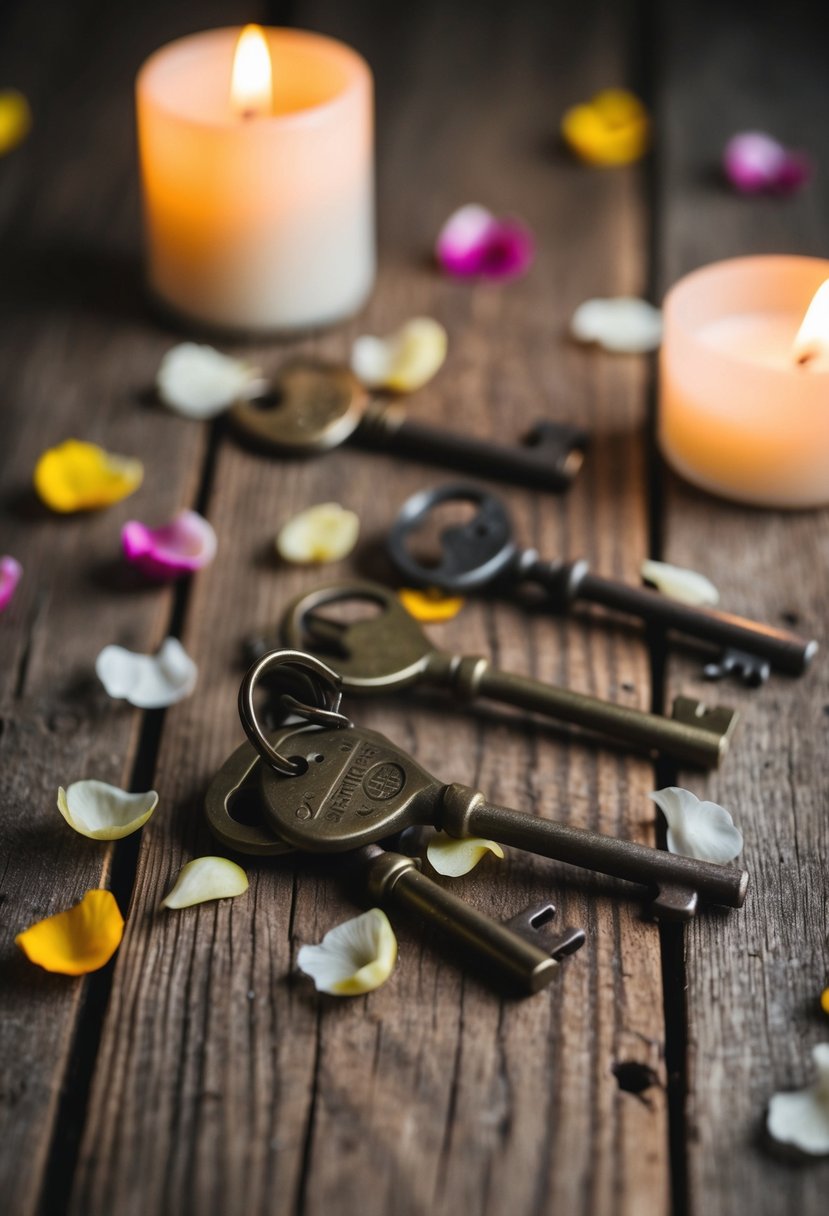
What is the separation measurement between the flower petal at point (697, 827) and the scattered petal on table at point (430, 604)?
0.23m

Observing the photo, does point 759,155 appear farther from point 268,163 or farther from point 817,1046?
point 817,1046

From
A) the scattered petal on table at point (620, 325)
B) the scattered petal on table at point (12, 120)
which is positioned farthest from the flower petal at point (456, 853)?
the scattered petal on table at point (12, 120)

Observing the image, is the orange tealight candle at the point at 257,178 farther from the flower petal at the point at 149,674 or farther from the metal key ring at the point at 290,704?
the metal key ring at the point at 290,704

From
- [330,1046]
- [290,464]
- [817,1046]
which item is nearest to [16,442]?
[290,464]

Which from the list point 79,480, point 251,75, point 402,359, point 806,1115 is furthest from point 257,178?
point 806,1115

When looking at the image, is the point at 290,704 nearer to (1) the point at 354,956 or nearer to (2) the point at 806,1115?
(1) the point at 354,956

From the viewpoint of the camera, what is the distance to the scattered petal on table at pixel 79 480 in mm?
1091

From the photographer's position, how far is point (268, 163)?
1166mm

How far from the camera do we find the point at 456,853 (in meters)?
0.80

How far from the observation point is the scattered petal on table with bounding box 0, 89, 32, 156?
150 centimetres

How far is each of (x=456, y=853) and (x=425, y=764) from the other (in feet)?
0.30

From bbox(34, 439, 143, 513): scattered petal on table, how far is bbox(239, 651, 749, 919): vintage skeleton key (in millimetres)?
375

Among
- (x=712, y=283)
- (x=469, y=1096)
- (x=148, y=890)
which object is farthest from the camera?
(x=712, y=283)

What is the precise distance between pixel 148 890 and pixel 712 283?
2.22 ft
